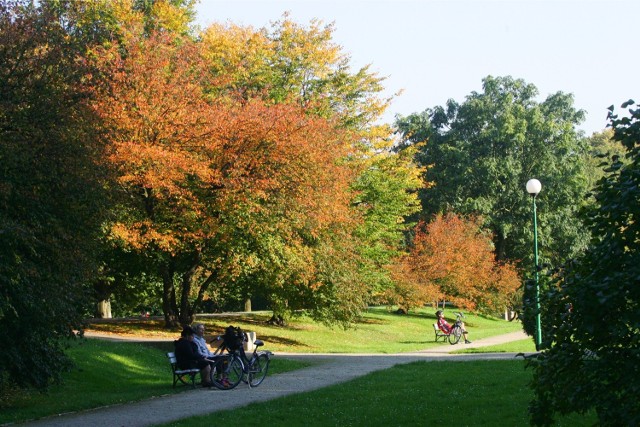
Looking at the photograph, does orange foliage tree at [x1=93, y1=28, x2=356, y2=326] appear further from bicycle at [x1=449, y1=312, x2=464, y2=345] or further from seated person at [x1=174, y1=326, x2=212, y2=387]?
seated person at [x1=174, y1=326, x2=212, y2=387]

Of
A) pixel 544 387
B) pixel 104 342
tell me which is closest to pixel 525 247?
pixel 104 342

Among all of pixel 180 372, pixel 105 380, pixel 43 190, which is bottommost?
pixel 105 380

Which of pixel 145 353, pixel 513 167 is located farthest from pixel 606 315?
pixel 513 167

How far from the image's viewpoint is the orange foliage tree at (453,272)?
141ft

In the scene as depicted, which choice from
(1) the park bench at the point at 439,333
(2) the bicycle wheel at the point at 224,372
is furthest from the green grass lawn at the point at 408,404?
(1) the park bench at the point at 439,333

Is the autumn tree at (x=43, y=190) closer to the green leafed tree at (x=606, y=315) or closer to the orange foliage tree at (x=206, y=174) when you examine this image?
the orange foliage tree at (x=206, y=174)

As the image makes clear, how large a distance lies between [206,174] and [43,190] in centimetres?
954

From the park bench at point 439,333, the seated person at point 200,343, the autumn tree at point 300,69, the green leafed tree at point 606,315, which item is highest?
the autumn tree at point 300,69

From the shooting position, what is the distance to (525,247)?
54.6 metres

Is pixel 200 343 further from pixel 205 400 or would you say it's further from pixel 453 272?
pixel 453 272

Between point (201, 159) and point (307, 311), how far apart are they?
9.16 m

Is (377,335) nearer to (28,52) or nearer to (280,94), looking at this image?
(280,94)

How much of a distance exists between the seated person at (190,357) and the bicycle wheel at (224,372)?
5.6 inches

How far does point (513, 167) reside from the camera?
54.5 metres
